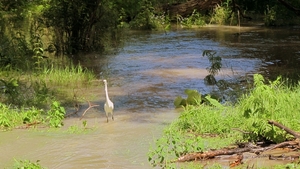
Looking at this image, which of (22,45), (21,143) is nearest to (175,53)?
(22,45)

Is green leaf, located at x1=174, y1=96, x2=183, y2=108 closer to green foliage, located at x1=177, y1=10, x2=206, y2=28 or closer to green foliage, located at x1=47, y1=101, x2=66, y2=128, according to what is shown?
green foliage, located at x1=47, y1=101, x2=66, y2=128

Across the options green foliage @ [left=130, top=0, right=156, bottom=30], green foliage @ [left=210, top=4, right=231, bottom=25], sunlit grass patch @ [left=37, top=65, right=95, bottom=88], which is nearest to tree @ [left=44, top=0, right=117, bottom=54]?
sunlit grass patch @ [left=37, top=65, right=95, bottom=88]

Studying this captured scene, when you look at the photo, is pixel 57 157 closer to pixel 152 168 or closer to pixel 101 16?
pixel 152 168

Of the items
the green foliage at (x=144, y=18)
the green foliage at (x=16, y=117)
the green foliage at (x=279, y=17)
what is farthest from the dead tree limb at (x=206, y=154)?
the green foliage at (x=279, y=17)

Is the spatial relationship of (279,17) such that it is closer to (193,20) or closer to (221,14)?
(221,14)

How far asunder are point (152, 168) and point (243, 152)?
103 cm

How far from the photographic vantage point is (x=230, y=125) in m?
7.58

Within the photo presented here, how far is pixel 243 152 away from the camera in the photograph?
626 cm

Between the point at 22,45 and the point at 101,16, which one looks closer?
the point at 22,45

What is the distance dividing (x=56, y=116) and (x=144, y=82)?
151 inches

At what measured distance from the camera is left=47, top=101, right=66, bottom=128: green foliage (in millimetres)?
8266

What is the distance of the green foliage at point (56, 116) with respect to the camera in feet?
27.1

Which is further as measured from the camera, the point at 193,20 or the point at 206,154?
the point at 193,20

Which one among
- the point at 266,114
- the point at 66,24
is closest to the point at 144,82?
the point at 66,24
